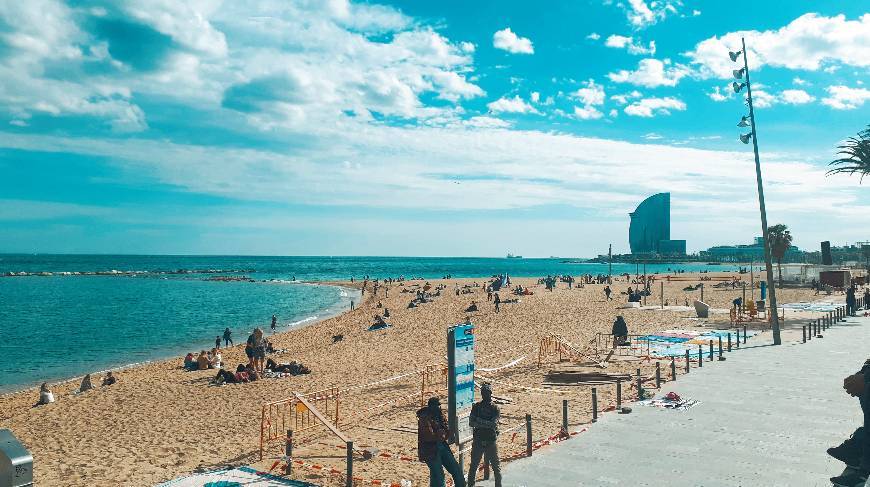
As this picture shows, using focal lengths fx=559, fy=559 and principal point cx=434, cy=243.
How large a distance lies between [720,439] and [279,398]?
12246 millimetres

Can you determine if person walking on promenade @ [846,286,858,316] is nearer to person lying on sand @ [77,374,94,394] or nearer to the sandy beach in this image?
the sandy beach

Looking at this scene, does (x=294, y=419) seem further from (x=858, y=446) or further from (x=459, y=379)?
(x=858, y=446)

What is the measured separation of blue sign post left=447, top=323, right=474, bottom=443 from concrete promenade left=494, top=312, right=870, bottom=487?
997 millimetres

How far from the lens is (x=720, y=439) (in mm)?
9938

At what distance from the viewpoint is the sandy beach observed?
36.8 ft

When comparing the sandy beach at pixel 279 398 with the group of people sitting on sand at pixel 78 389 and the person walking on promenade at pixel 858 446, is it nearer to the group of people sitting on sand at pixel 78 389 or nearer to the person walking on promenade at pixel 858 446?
the group of people sitting on sand at pixel 78 389

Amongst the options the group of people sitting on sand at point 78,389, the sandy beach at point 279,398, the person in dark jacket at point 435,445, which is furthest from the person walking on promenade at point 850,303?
the group of people sitting on sand at point 78,389

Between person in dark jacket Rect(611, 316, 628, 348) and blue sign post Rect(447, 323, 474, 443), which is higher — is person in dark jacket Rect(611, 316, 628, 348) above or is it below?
below

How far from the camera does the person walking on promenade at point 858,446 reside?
20.8ft

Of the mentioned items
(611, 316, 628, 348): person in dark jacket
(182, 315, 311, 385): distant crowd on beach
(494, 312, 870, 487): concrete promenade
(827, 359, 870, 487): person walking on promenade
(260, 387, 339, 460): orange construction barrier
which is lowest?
(182, 315, 311, 385): distant crowd on beach

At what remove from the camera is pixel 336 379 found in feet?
64.8

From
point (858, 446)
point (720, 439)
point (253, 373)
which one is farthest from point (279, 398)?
point (858, 446)

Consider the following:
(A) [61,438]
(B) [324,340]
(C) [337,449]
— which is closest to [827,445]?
(C) [337,449]

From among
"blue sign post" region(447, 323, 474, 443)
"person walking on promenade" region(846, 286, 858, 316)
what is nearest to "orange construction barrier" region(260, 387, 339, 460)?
"blue sign post" region(447, 323, 474, 443)
